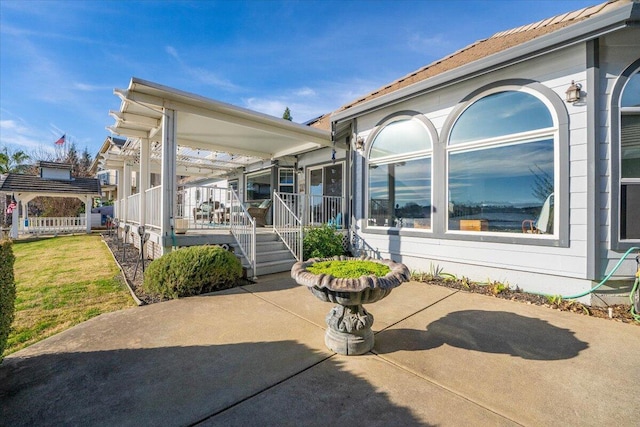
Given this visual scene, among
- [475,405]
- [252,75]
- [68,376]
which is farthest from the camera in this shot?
[252,75]

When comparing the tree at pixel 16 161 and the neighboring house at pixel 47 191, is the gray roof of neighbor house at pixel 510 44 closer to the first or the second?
the neighboring house at pixel 47 191

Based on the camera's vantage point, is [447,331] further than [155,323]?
No

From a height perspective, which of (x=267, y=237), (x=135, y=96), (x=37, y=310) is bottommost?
(x=37, y=310)

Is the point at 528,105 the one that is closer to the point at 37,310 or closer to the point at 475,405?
the point at 475,405

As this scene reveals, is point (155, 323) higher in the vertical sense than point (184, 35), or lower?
lower

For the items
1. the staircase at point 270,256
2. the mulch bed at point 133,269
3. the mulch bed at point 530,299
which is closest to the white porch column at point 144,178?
the mulch bed at point 133,269

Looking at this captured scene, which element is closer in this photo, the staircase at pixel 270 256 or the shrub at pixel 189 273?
the shrub at pixel 189 273

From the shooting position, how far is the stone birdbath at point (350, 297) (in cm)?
238

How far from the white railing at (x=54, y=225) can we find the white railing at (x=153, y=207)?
1177 cm

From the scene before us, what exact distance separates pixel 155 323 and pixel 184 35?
329 inches

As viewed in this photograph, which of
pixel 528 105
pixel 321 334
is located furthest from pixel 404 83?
pixel 321 334

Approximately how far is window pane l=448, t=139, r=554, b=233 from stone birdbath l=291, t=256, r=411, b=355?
299cm

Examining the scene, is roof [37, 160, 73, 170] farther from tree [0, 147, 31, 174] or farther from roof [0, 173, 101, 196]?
tree [0, 147, 31, 174]

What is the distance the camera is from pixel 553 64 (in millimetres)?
4172
